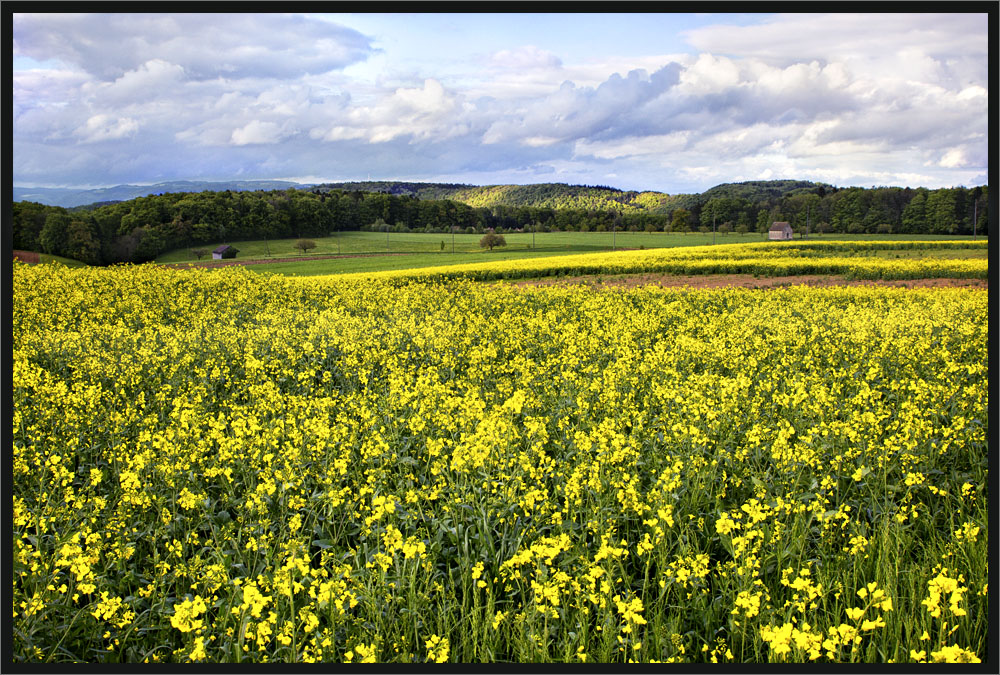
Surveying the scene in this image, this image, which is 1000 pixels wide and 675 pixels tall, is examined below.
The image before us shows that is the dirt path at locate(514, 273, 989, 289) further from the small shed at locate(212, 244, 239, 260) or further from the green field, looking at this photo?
the small shed at locate(212, 244, 239, 260)

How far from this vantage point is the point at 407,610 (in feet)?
10.8

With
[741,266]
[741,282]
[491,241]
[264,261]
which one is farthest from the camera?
[491,241]

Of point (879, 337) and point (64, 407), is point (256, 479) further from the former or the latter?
point (879, 337)

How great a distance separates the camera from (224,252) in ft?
97.5

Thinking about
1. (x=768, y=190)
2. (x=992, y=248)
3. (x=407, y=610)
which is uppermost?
(x=768, y=190)

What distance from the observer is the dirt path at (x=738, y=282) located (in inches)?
866

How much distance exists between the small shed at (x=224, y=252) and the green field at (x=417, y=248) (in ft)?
0.95

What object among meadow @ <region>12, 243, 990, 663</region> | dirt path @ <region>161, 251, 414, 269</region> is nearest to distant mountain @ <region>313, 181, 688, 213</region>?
dirt path @ <region>161, 251, 414, 269</region>

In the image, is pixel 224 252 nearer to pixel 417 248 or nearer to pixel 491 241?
pixel 417 248

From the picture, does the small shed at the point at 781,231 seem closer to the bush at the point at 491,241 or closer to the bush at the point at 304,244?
the bush at the point at 491,241

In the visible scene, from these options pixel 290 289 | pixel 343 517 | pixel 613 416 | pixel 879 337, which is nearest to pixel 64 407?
pixel 343 517

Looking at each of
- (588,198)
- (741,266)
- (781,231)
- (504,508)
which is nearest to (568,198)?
(588,198)

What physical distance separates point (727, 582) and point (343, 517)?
2.44m

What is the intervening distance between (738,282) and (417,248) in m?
30.6
